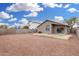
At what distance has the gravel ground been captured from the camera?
3.38 m

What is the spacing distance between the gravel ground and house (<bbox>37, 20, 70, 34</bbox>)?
0.38 ft

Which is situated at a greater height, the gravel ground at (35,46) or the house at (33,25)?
the house at (33,25)

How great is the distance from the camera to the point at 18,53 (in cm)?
339

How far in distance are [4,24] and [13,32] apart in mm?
169

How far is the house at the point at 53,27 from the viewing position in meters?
3.42

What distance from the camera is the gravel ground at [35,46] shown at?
11.1 ft

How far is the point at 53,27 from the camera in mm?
3447

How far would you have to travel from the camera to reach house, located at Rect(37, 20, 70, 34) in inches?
135

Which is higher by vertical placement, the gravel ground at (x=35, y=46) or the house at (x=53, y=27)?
the house at (x=53, y=27)

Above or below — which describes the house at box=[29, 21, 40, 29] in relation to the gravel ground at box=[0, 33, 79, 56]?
above

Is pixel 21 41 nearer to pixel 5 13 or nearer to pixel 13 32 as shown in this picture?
pixel 13 32

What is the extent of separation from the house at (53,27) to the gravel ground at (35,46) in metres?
0.12

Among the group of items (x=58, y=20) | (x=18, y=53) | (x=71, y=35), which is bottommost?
(x=18, y=53)

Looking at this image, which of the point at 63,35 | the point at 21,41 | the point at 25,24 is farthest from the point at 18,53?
the point at 63,35
